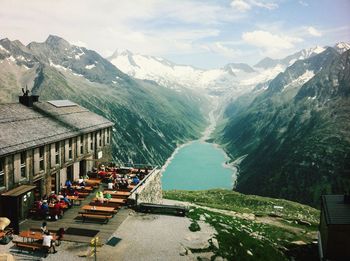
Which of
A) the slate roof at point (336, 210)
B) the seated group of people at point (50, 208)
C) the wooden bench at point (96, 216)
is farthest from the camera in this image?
the slate roof at point (336, 210)

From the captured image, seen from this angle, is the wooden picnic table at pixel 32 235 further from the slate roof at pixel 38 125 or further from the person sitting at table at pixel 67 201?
the person sitting at table at pixel 67 201

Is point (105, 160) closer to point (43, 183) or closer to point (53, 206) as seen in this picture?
point (43, 183)

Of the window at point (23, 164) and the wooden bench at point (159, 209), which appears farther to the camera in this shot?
the wooden bench at point (159, 209)

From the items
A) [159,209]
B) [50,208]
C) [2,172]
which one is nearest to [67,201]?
[50,208]

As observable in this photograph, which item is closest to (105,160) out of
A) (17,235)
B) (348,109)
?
(17,235)

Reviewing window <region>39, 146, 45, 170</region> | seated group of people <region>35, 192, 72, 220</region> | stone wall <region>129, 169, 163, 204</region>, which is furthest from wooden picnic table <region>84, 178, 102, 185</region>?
seated group of people <region>35, 192, 72, 220</region>

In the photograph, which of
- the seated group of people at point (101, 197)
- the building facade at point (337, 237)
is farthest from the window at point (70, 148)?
the building facade at point (337, 237)

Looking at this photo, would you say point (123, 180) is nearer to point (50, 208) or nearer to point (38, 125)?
point (50, 208)

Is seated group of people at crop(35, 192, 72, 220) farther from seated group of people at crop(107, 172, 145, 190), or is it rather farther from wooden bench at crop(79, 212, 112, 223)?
seated group of people at crop(107, 172, 145, 190)
